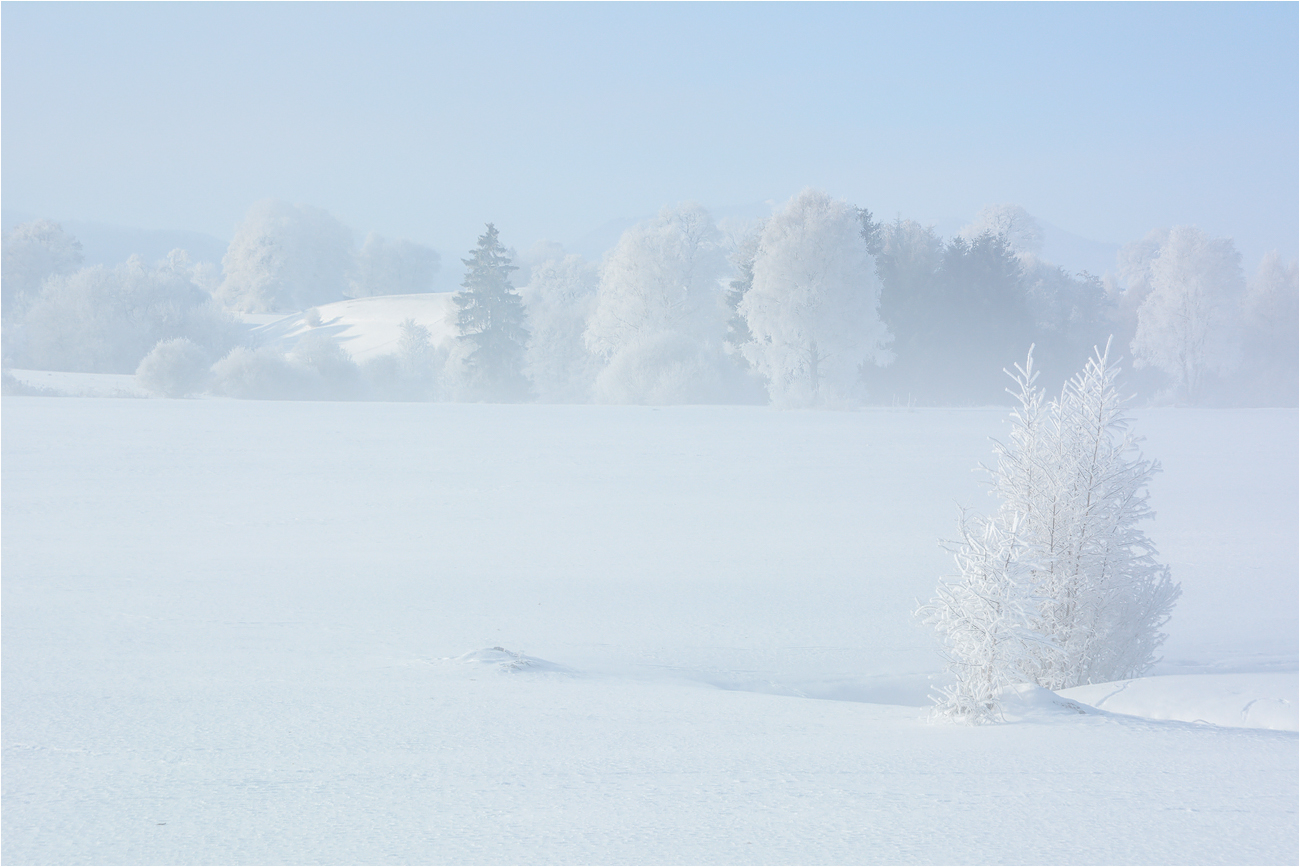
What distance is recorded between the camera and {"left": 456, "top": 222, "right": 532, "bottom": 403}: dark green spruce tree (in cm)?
4009

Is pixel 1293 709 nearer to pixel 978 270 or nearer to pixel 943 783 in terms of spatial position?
pixel 943 783

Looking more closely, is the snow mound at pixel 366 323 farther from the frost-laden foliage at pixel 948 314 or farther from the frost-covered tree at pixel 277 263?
the frost-laden foliage at pixel 948 314

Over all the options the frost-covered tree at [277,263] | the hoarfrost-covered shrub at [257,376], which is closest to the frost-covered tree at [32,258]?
the frost-covered tree at [277,263]

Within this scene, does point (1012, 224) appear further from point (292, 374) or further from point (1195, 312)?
point (292, 374)

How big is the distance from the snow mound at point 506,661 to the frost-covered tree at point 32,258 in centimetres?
4814

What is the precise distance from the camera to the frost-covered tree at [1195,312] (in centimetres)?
4284

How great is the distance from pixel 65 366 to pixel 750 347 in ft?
92.1

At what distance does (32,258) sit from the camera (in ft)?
156

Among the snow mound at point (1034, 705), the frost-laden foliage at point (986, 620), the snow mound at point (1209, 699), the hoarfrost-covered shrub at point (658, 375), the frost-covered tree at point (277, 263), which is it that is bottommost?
the snow mound at point (1034, 705)

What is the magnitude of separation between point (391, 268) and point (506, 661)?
71397 millimetres

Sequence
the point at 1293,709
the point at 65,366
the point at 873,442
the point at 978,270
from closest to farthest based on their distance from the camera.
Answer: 1. the point at 1293,709
2. the point at 873,442
3. the point at 65,366
4. the point at 978,270

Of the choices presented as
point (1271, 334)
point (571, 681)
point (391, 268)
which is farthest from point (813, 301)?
point (391, 268)

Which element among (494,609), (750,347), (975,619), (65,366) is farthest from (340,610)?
(65,366)

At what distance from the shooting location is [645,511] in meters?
11.8
